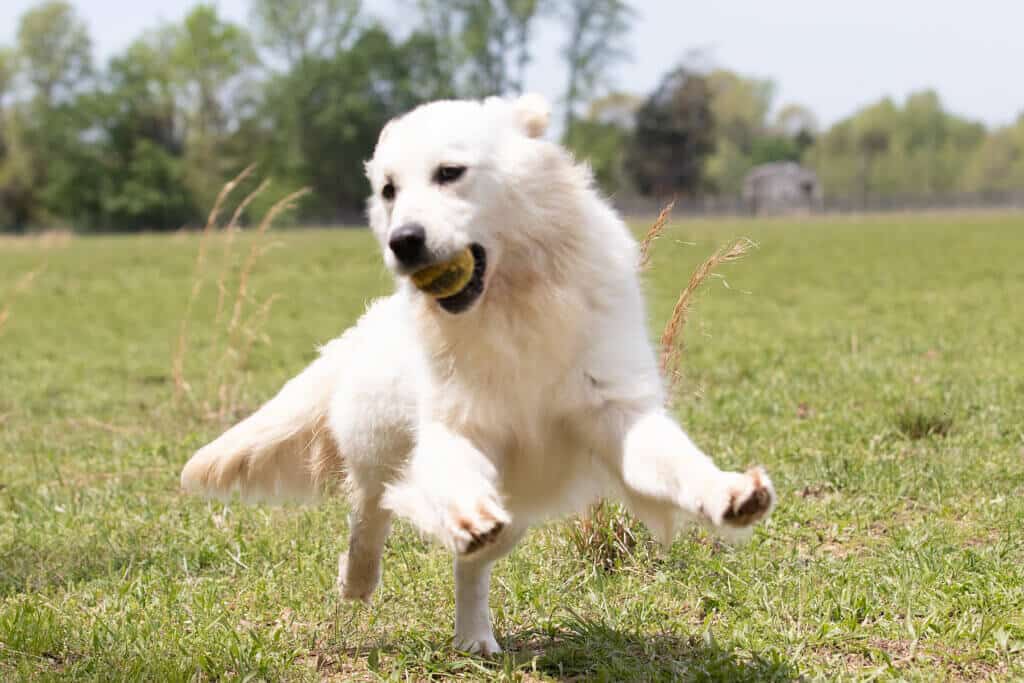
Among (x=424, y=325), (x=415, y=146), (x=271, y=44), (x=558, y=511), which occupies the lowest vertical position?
(x=558, y=511)

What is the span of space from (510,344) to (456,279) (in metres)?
0.28

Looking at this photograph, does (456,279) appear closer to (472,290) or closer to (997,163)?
(472,290)

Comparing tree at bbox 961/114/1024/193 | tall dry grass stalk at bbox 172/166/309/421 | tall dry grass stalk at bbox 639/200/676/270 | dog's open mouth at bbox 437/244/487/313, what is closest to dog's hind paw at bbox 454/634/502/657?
dog's open mouth at bbox 437/244/487/313

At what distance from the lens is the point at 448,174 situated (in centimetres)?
321

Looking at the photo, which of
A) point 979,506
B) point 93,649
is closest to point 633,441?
point 93,649

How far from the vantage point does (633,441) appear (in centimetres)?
304

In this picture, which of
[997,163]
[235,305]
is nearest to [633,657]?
[235,305]

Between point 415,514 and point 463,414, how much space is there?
1.20 feet

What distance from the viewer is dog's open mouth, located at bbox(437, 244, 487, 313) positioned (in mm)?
3176

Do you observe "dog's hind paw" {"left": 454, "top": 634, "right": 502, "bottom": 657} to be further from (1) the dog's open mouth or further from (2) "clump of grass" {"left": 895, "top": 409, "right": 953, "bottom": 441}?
(2) "clump of grass" {"left": 895, "top": 409, "right": 953, "bottom": 441}

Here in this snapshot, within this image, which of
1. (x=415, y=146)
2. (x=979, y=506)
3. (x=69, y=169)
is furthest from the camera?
(x=69, y=169)

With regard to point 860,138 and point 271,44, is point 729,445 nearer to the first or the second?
point 271,44

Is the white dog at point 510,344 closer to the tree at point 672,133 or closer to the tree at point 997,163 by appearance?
the tree at point 672,133

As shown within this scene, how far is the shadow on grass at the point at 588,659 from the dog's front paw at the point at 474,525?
31.7 inches
